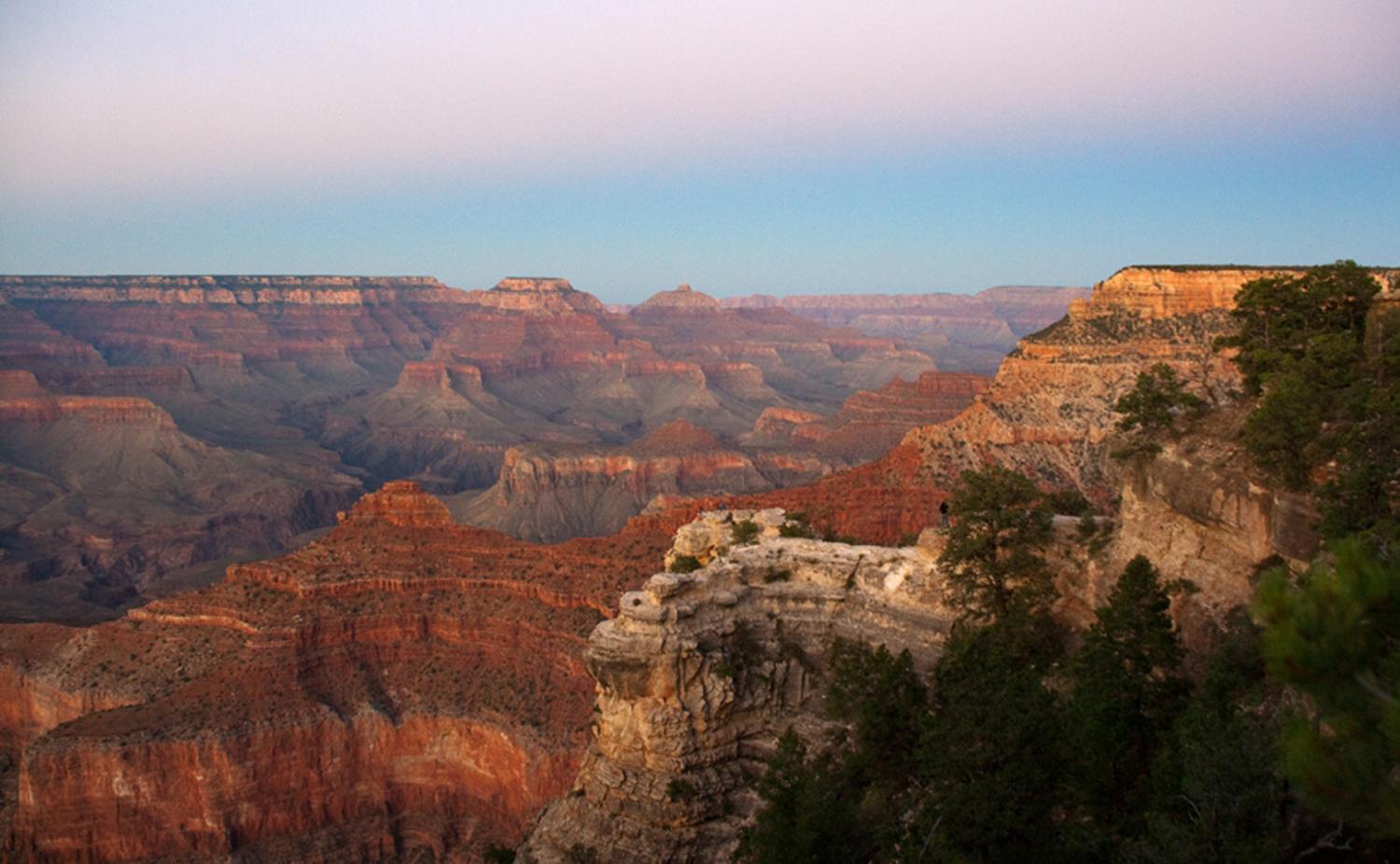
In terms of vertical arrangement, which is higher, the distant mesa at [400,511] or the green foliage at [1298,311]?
the green foliage at [1298,311]

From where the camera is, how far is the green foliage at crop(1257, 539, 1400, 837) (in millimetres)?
11484

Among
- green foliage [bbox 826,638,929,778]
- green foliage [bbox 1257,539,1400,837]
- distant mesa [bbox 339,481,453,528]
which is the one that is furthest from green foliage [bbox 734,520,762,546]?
green foliage [bbox 1257,539,1400,837]

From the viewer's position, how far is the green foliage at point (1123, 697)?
21.9 meters

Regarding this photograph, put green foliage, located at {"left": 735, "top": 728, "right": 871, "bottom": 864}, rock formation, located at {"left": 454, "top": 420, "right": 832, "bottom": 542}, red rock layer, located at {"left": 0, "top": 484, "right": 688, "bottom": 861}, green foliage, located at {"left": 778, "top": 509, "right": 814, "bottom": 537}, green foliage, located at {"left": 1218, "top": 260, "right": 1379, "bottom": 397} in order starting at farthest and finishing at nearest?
rock formation, located at {"left": 454, "top": 420, "right": 832, "bottom": 542}, red rock layer, located at {"left": 0, "top": 484, "right": 688, "bottom": 861}, green foliage, located at {"left": 778, "top": 509, "right": 814, "bottom": 537}, green foliage, located at {"left": 1218, "top": 260, "right": 1379, "bottom": 397}, green foliage, located at {"left": 735, "top": 728, "right": 871, "bottom": 864}

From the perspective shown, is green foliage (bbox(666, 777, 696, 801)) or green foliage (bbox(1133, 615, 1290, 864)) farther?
green foliage (bbox(666, 777, 696, 801))

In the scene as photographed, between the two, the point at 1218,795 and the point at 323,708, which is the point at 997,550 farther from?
the point at 323,708

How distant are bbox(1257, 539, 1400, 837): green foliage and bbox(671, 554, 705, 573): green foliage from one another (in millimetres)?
28590

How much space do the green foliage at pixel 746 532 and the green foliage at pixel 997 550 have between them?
8.81 m

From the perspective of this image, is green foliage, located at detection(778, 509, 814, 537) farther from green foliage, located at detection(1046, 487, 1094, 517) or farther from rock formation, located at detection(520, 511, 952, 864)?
green foliage, located at detection(1046, 487, 1094, 517)

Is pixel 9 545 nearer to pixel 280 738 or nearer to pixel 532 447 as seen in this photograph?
pixel 532 447

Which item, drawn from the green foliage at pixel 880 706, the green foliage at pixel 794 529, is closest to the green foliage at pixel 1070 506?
the green foliage at pixel 794 529

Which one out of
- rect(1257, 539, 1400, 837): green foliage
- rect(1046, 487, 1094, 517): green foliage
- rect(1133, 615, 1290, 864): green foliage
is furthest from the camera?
rect(1046, 487, 1094, 517): green foliage

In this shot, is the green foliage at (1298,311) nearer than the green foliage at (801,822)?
No

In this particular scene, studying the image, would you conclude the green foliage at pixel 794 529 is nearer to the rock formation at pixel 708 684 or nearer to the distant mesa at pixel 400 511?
the rock formation at pixel 708 684
